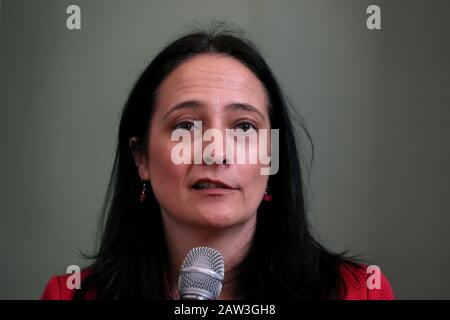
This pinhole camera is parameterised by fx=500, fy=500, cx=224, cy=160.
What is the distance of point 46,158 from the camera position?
1.70 meters

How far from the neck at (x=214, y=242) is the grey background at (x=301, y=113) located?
0.59 metres

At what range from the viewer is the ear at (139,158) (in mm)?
1169

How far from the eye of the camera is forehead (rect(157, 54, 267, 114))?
41.7 inches

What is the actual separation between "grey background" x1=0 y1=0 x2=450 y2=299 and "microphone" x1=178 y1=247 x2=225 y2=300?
0.91 metres

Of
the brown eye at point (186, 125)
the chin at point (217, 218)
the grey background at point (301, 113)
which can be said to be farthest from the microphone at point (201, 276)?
the grey background at point (301, 113)

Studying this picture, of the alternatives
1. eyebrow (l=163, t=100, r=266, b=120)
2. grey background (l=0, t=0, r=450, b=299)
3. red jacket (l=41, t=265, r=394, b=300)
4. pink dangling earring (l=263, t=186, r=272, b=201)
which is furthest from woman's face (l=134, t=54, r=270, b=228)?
grey background (l=0, t=0, r=450, b=299)

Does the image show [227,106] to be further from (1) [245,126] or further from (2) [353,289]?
(2) [353,289]

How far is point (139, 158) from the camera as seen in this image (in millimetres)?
1195

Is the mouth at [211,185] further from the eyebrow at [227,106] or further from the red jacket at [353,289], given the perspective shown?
the red jacket at [353,289]

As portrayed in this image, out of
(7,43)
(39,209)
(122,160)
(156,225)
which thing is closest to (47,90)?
(7,43)

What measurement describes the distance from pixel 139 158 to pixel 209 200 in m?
0.28

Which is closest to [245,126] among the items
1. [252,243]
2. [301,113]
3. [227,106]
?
[227,106]

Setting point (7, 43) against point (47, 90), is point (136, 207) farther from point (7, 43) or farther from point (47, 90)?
point (7, 43)

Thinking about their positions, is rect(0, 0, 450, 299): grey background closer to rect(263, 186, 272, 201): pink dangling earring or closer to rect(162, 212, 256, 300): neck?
rect(263, 186, 272, 201): pink dangling earring
